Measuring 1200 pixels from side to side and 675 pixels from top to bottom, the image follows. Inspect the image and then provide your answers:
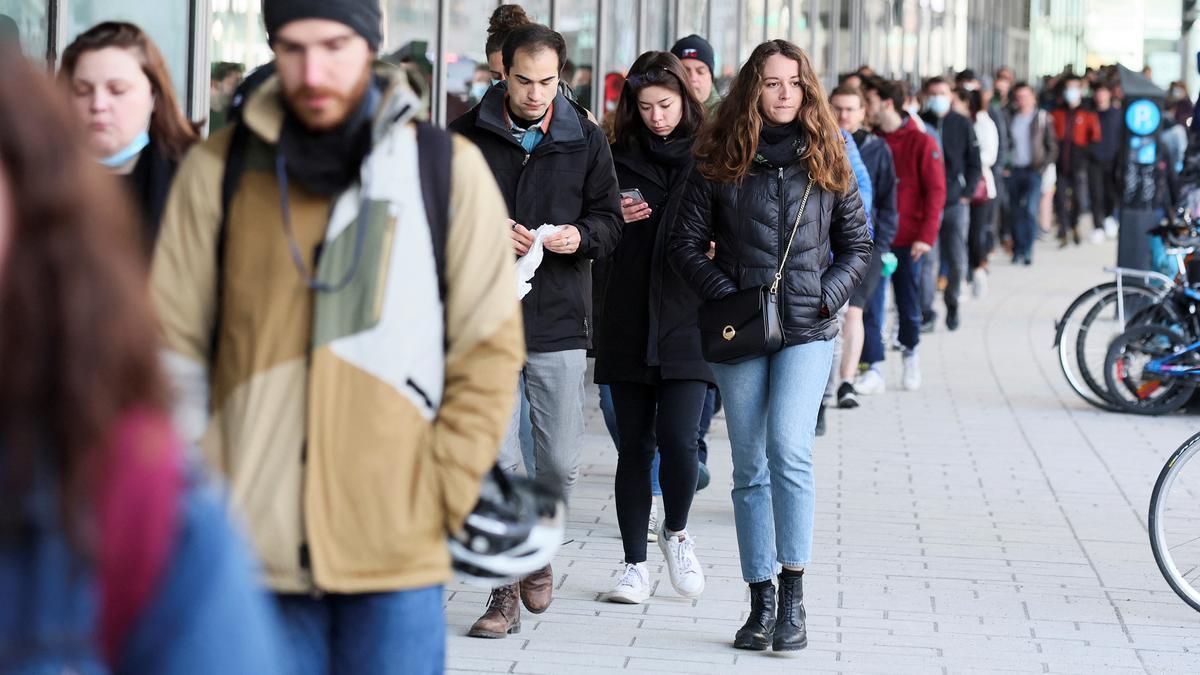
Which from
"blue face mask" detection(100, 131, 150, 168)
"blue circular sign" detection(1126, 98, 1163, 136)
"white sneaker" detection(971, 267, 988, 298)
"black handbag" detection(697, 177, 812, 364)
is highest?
"blue circular sign" detection(1126, 98, 1163, 136)

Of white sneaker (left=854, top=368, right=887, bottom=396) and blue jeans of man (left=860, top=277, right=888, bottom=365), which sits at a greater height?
blue jeans of man (left=860, top=277, right=888, bottom=365)

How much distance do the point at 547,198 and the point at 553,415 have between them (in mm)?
669

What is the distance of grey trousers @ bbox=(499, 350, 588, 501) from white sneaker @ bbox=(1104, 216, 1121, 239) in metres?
22.8

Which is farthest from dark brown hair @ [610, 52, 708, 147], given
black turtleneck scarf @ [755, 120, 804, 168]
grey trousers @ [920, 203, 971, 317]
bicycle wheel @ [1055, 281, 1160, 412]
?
grey trousers @ [920, 203, 971, 317]

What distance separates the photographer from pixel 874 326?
1177 centimetres

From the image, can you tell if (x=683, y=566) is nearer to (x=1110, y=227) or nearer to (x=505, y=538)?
(x=505, y=538)

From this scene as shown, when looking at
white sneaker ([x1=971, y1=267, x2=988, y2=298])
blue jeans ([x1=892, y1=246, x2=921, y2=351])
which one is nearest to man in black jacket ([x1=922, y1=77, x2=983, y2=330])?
blue jeans ([x1=892, y1=246, x2=921, y2=351])

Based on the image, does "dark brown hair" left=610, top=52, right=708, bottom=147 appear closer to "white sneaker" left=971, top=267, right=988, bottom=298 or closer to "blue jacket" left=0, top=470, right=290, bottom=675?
"blue jacket" left=0, top=470, right=290, bottom=675

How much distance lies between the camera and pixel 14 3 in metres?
6.18

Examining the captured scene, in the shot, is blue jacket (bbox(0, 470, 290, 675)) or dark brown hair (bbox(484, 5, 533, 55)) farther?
dark brown hair (bbox(484, 5, 533, 55))

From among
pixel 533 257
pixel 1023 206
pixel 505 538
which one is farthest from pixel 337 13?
pixel 1023 206

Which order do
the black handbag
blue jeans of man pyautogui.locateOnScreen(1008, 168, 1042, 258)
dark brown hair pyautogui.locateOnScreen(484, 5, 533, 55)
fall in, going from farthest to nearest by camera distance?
blue jeans of man pyautogui.locateOnScreen(1008, 168, 1042, 258), dark brown hair pyautogui.locateOnScreen(484, 5, 533, 55), the black handbag

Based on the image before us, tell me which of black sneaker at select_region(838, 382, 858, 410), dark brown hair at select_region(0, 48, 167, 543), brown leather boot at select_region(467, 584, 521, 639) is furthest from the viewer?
black sneaker at select_region(838, 382, 858, 410)

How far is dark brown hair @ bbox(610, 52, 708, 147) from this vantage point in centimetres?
639
